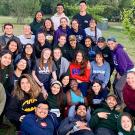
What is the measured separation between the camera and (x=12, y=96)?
23.3 feet

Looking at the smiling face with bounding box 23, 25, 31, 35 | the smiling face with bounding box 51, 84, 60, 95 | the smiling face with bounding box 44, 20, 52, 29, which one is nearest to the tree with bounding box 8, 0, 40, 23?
the smiling face with bounding box 44, 20, 52, 29

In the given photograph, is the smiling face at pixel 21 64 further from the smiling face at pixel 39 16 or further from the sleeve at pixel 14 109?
the smiling face at pixel 39 16

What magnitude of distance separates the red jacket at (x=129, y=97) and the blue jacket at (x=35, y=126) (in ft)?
4.68

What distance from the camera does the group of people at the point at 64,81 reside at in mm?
6699

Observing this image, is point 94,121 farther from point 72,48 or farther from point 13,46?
point 13,46

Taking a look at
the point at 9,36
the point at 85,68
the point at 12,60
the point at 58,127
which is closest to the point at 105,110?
the point at 58,127

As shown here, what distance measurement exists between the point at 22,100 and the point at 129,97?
2.02 meters

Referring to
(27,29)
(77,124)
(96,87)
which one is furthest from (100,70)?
(77,124)

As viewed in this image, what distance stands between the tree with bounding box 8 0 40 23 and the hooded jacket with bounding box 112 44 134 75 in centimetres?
3158

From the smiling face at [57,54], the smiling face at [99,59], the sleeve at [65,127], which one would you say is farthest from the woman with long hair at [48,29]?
the sleeve at [65,127]

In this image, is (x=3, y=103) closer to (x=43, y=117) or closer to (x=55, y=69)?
(x=43, y=117)

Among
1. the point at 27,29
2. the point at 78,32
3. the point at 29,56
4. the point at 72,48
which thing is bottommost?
the point at 29,56

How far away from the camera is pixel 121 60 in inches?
340

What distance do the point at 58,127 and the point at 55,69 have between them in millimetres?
1720
